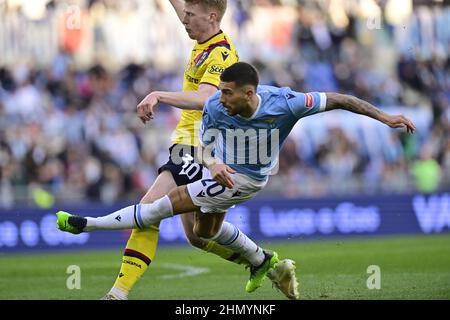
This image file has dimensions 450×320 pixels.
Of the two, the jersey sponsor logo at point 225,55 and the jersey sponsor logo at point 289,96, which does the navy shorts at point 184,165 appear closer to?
the jersey sponsor logo at point 225,55

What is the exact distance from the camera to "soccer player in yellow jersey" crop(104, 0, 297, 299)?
9.91 metres

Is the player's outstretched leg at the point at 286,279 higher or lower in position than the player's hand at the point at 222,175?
lower

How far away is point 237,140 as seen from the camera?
9523 millimetres

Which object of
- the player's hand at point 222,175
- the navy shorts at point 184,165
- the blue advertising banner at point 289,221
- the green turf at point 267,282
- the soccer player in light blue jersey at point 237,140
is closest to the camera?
the player's hand at point 222,175

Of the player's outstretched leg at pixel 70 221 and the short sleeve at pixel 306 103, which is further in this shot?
the player's outstretched leg at pixel 70 221

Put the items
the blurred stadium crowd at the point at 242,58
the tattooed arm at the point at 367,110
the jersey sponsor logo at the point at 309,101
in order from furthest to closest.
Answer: the blurred stadium crowd at the point at 242,58
the jersey sponsor logo at the point at 309,101
the tattooed arm at the point at 367,110

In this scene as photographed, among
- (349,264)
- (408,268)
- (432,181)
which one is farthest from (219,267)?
(432,181)

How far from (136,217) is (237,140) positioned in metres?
1.22

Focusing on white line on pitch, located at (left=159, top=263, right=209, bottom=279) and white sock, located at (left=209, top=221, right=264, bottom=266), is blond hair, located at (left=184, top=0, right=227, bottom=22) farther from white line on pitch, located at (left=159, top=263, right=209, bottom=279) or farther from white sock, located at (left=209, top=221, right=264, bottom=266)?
white line on pitch, located at (left=159, top=263, right=209, bottom=279)

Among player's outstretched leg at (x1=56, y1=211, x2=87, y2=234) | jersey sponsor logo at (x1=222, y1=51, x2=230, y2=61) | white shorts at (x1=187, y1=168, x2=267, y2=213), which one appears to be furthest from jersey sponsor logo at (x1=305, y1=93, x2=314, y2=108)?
player's outstretched leg at (x1=56, y1=211, x2=87, y2=234)

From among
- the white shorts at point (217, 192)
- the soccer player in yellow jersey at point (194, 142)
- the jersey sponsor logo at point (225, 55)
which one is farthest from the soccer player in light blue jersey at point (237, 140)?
the jersey sponsor logo at point (225, 55)

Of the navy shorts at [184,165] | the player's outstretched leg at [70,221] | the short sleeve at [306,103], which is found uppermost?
the short sleeve at [306,103]

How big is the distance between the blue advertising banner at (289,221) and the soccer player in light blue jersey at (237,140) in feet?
30.5

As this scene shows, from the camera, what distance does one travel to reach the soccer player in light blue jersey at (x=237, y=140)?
926 centimetres
